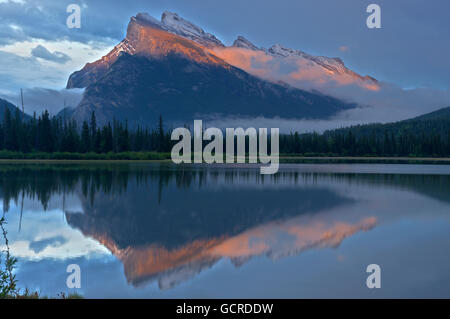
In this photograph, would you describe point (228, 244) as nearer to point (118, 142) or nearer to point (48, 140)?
point (48, 140)

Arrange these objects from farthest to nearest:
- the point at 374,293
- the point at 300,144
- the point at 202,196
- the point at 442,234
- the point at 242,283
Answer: the point at 300,144
the point at 202,196
the point at 442,234
the point at 242,283
the point at 374,293

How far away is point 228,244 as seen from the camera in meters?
14.3

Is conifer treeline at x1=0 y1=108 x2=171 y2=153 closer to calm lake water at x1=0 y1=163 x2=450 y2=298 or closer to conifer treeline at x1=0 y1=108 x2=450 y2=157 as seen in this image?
conifer treeline at x1=0 y1=108 x2=450 y2=157

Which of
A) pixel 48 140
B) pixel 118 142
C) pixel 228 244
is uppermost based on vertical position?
pixel 48 140

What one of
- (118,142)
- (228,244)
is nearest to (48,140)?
(118,142)

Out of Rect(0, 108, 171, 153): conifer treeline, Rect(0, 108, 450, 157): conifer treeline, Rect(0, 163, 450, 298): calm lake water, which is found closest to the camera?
Rect(0, 163, 450, 298): calm lake water

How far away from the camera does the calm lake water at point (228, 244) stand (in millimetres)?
10219

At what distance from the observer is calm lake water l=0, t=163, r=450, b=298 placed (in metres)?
10.2

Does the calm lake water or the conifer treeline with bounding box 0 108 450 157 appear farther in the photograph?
the conifer treeline with bounding box 0 108 450 157

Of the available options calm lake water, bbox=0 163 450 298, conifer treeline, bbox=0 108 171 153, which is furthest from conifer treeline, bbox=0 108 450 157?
calm lake water, bbox=0 163 450 298

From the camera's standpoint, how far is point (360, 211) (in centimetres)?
2128

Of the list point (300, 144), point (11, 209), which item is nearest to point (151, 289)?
point (11, 209)

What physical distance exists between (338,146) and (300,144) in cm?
1541

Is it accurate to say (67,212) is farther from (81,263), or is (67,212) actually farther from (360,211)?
(360,211)
